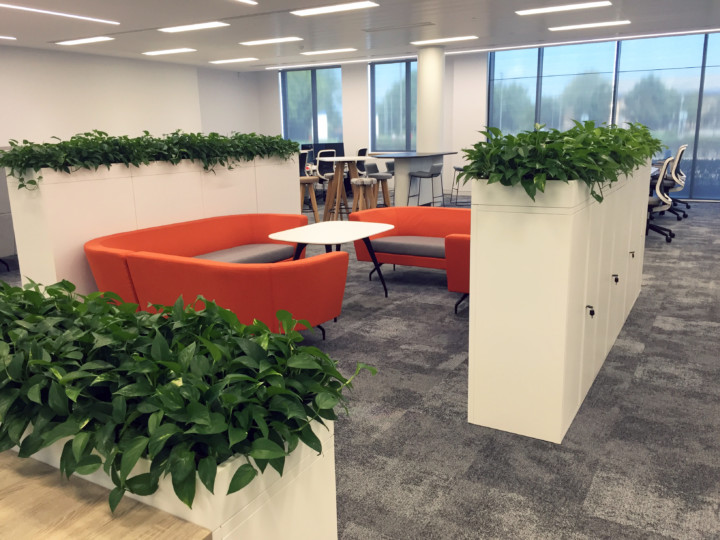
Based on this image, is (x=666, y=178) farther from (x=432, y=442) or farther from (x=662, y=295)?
(x=432, y=442)

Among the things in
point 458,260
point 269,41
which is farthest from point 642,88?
point 458,260

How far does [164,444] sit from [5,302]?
89cm

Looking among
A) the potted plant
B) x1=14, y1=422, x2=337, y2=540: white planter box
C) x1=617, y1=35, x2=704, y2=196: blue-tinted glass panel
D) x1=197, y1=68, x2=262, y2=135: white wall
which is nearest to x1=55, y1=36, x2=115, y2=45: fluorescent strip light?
x1=197, y1=68, x2=262, y2=135: white wall

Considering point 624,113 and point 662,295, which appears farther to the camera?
point 624,113

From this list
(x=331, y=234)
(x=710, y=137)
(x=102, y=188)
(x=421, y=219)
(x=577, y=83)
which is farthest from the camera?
(x=577, y=83)

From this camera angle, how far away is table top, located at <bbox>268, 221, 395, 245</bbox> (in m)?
4.78

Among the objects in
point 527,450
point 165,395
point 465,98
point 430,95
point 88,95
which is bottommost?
point 527,450

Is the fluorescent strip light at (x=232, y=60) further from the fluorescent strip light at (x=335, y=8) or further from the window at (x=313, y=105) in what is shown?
the fluorescent strip light at (x=335, y=8)

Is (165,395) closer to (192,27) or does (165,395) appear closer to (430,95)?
(192,27)

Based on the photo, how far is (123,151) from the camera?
487 cm

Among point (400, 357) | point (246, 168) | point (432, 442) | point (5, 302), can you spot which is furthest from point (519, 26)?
point (5, 302)

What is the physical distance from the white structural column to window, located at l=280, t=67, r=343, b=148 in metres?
4.44

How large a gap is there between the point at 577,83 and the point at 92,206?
10276 mm

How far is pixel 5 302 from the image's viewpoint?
5.70 ft
